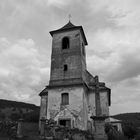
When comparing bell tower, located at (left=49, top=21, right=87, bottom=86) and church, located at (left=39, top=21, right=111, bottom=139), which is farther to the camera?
bell tower, located at (left=49, top=21, right=87, bottom=86)

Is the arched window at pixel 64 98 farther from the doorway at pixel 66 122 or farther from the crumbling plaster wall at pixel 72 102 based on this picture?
the doorway at pixel 66 122

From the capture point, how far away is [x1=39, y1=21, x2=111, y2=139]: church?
58.4ft

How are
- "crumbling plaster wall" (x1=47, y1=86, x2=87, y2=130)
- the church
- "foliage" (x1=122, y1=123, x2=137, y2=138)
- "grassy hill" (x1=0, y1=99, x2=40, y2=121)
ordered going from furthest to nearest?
"grassy hill" (x1=0, y1=99, x2=40, y2=121) < "foliage" (x1=122, y1=123, x2=137, y2=138) < the church < "crumbling plaster wall" (x1=47, y1=86, x2=87, y2=130)

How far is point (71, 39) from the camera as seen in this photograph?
2152 cm

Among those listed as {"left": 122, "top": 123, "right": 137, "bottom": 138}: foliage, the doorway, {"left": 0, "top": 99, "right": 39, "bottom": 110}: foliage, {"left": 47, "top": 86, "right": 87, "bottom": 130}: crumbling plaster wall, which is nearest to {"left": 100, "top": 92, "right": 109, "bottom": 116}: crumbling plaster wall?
{"left": 47, "top": 86, "right": 87, "bottom": 130}: crumbling plaster wall

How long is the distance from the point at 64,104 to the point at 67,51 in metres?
6.29

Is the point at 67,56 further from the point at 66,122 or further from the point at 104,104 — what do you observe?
the point at 66,122

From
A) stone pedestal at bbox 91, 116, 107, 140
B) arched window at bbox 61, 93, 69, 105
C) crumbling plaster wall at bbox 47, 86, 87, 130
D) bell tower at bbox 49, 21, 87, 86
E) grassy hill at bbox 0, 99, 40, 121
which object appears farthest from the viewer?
grassy hill at bbox 0, 99, 40, 121

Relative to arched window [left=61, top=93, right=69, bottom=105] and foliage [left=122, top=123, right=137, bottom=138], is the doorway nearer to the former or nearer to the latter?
arched window [left=61, top=93, right=69, bottom=105]

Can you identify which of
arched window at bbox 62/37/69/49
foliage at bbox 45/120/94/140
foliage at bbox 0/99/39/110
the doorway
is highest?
arched window at bbox 62/37/69/49

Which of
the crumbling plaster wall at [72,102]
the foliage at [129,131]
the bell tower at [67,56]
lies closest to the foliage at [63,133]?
the crumbling plaster wall at [72,102]

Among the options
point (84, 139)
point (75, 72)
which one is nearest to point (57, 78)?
point (75, 72)

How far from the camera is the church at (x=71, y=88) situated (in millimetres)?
17797

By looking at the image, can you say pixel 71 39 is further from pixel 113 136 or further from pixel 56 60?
pixel 113 136
